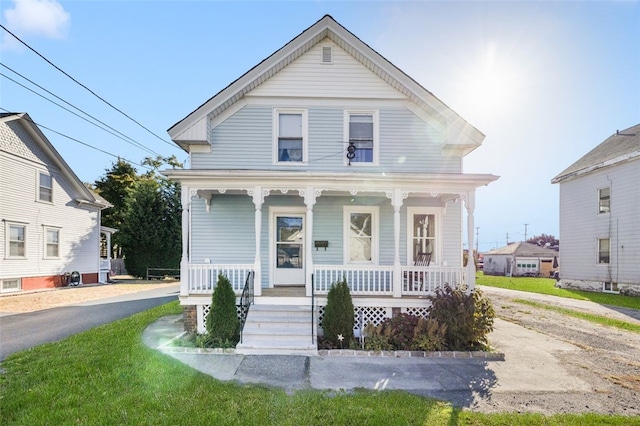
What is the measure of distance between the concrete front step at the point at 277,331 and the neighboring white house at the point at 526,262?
111 feet

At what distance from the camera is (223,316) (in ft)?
22.7


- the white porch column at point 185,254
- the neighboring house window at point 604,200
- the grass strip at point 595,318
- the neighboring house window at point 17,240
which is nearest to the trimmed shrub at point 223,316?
the white porch column at point 185,254

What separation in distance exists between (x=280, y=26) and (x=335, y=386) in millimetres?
10308

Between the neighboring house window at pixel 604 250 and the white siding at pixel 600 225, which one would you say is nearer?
the white siding at pixel 600 225

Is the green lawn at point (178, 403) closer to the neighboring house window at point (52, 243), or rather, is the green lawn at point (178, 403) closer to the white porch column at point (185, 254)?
the white porch column at point (185, 254)

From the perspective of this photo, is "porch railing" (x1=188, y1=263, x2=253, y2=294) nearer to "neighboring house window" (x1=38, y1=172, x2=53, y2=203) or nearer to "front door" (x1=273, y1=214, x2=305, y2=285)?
"front door" (x1=273, y1=214, x2=305, y2=285)

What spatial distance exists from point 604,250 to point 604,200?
2460mm

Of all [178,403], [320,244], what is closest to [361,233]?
[320,244]

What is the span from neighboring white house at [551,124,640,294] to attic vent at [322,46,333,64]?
14.2 m

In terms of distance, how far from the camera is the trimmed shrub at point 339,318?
273 inches

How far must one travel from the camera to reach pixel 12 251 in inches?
572

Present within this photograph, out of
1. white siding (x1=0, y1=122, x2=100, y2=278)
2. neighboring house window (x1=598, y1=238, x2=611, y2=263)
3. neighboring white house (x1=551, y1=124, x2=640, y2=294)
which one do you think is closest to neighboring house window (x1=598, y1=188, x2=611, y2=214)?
neighboring white house (x1=551, y1=124, x2=640, y2=294)

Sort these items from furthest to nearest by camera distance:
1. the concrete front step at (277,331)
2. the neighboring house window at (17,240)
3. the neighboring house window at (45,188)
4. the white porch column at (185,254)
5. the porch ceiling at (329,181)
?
1. the neighboring house window at (45,188)
2. the neighboring house window at (17,240)
3. the porch ceiling at (329,181)
4. the white porch column at (185,254)
5. the concrete front step at (277,331)

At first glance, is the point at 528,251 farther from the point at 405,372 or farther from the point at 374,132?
the point at 405,372
